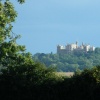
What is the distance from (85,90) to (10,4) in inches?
371

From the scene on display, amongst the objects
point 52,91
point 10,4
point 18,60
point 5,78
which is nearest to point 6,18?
point 10,4

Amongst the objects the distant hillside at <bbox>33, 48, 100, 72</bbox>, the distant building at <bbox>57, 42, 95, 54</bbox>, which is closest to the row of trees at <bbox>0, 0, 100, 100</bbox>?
the distant hillside at <bbox>33, 48, 100, 72</bbox>

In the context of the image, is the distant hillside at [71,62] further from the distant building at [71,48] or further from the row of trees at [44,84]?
the row of trees at [44,84]

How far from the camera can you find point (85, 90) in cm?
1471

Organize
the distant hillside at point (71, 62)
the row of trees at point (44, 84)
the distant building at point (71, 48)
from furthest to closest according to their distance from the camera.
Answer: the distant building at point (71, 48), the distant hillside at point (71, 62), the row of trees at point (44, 84)

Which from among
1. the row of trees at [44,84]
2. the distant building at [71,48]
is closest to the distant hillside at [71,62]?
the distant building at [71,48]

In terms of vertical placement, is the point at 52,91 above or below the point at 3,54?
below

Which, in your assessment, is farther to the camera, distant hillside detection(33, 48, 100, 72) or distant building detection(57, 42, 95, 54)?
distant building detection(57, 42, 95, 54)

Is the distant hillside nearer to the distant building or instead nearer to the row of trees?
the distant building

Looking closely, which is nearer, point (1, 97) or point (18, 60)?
point (1, 97)

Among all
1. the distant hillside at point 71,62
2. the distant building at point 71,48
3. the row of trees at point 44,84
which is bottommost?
the row of trees at point 44,84

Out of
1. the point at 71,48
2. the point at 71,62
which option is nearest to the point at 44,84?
the point at 71,62

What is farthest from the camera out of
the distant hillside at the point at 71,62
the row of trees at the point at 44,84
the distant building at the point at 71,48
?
the distant building at the point at 71,48

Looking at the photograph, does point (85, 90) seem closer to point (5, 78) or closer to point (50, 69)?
point (50, 69)
